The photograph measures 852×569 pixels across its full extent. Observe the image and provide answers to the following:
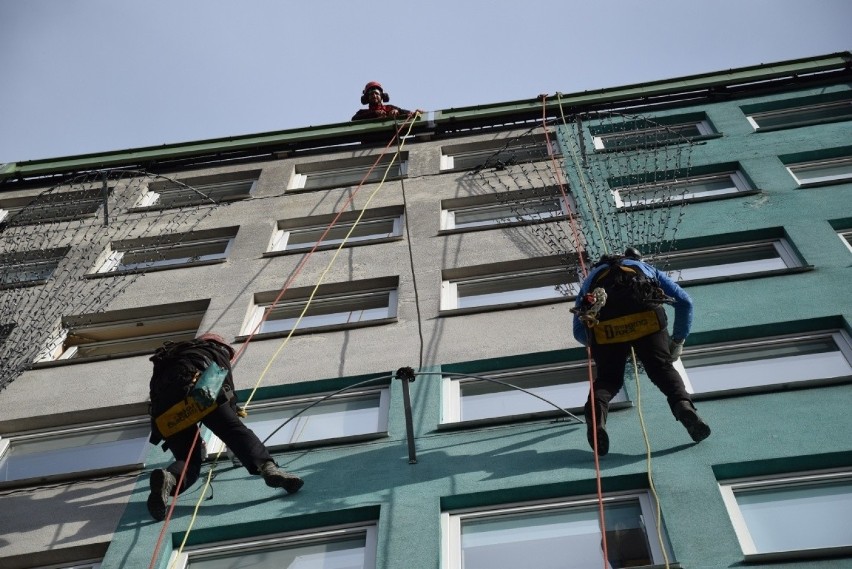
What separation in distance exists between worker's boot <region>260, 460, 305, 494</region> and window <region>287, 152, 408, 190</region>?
904 cm

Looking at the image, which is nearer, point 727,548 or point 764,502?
point 727,548

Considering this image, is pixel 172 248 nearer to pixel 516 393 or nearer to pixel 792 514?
pixel 516 393

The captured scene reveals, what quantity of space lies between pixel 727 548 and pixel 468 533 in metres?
1.84

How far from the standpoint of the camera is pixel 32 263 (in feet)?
46.3

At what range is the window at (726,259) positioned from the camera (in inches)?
432

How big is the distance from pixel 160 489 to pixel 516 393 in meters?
3.29

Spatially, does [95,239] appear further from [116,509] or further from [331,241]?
[116,509]

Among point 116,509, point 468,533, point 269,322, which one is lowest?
point 468,533

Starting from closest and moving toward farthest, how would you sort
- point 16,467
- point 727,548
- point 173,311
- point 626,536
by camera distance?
point 727,548, point 626,536, point 16,467, point 173,311

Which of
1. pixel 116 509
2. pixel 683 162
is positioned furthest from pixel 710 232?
pixel 116 509

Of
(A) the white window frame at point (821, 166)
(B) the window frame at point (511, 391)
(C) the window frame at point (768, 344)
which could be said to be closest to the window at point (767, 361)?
(C) the window frame at point (768, 344)

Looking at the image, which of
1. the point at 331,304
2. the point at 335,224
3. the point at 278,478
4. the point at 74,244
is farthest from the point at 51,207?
the point at 278,478

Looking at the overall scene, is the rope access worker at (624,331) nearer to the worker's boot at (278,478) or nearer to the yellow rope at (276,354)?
the worker's boot at (278,478)

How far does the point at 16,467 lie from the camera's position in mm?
9359
